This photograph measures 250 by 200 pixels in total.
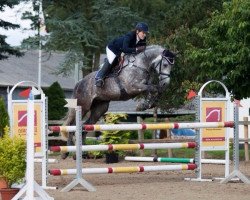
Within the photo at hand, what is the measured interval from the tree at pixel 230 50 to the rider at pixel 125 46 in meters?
5.03

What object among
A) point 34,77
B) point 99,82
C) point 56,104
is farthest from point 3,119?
point 34,77

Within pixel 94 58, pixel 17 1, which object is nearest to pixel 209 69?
pixel 17 1

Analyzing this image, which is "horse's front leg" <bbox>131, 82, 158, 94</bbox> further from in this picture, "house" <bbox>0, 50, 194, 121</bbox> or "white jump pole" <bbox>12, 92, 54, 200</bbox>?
"house" <bbox>0, 50, 194, 121</bbox>

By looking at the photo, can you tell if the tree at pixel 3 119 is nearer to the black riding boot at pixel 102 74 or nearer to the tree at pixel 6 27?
the black riding boot at pixel 102 74

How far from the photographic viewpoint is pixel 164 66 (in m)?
14.0

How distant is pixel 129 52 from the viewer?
47.1 ft

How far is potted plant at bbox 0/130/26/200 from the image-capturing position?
11.3 metres

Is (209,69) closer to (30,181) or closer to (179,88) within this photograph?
(179,88)

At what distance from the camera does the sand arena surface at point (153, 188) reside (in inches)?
487

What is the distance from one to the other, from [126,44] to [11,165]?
3838mm

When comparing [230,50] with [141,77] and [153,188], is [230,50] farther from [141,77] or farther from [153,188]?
[153,188]

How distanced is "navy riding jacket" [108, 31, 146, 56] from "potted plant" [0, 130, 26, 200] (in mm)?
3508

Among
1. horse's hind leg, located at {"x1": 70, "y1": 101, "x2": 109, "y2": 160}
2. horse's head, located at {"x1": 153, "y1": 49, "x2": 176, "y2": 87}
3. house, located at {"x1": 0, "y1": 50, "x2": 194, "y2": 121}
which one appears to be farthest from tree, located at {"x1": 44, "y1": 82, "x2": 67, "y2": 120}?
horse's head, located at {"x1": 153, "y1": 49, "x2": 176, "y2": 87}

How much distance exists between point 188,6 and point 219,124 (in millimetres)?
15294
